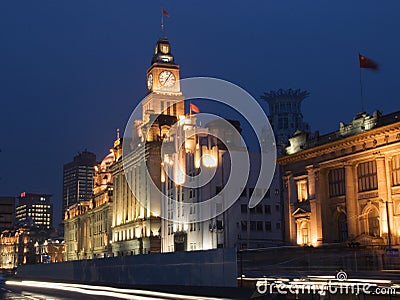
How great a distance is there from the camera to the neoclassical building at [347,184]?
64.3 meters

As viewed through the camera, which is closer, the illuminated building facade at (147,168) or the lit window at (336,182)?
the lit window at (336,182)

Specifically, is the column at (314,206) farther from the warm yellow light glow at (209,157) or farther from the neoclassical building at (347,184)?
the warm yellow light glow at (209,157)

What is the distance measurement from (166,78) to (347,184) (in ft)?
335

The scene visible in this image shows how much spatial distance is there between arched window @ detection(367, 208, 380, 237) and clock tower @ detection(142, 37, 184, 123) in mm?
98631

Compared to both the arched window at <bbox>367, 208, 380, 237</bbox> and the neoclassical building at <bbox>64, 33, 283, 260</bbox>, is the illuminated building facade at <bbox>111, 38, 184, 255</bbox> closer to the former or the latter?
the neoclassical building at <bbox>64, 33, 283, 260</bbox>

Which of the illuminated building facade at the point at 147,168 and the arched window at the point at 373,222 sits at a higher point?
the illuminated building facade at the point at 147,168

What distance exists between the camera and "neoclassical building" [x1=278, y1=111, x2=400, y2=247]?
211 feet

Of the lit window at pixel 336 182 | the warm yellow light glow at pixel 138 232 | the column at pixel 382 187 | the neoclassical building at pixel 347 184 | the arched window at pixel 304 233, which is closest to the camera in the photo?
the column at pixel 382 187

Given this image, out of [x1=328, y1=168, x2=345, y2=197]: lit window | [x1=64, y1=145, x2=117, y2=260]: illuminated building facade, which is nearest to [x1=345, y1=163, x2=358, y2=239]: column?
[x1=328, y1=168, x2=345, y2=197]: lit window

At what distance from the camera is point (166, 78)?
166 metres

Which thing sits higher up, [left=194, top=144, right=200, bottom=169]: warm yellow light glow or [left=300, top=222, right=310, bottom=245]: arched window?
[left=194, top=144, right=200, bottom=169]: warm yellow light glow

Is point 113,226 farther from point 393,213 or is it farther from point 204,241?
point 393,213

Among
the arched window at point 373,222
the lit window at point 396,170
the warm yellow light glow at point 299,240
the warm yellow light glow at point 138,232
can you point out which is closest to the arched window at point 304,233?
the warm yellow light glow at point 299,240

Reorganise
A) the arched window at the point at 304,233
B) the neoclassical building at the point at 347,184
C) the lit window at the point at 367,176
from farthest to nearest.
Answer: the arched window at the point at 304,233
the lit window at the point at 367,176
the neoclassical building at the point at 347,184
